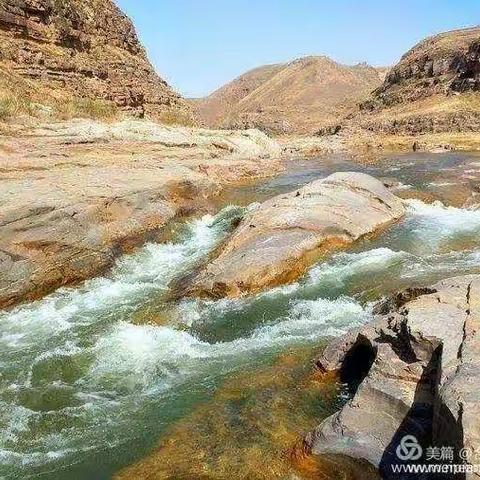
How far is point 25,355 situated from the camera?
10969 mm

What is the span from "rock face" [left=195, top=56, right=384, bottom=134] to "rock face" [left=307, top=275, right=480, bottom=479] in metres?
85.7

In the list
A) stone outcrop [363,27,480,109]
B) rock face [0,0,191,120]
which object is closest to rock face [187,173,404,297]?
rock face [0,0,191,120]

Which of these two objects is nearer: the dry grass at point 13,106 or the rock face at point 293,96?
the dry grass at point 13,106

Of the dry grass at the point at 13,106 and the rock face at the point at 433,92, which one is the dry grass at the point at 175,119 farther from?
the rock face at the point at 433,92

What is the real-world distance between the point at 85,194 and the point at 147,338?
25.7ft

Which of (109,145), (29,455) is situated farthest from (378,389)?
(109,145)

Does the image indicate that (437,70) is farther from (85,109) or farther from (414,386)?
(414,386)

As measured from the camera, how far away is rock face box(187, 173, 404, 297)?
45.0 feet

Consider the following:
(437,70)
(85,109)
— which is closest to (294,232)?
(85,109)

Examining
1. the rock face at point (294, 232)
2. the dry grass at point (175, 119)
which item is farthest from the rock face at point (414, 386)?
the dry grass at point (175, 119)

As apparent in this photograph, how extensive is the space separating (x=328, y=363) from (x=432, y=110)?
211 ft

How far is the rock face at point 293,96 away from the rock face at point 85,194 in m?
66.2

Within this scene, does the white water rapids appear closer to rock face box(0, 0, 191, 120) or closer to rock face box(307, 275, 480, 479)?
rock face box(307, 275, 480, 479)

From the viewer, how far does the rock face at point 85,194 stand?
14.7 m
